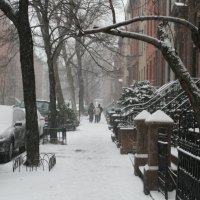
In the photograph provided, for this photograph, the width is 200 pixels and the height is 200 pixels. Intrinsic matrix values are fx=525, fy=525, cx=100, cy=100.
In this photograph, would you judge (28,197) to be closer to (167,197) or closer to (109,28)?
(167,197)

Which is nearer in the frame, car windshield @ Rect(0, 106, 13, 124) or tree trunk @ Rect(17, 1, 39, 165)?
tree trunk @ Rect(17, 1, 39, 165)

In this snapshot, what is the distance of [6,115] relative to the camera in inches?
648

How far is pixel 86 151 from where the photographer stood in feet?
59.6

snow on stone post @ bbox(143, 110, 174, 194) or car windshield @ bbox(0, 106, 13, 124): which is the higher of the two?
car windshield @ bbox(0, 106, 13, 124)

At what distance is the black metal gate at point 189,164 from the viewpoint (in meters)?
6.91

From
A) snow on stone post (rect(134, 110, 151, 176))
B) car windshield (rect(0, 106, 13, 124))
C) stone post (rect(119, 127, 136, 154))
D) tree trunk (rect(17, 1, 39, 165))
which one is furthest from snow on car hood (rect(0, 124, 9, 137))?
snow on stone post (rect(134, 110, 151, 176))

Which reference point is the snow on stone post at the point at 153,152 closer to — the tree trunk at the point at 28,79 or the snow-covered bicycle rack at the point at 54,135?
the tree trunk at the point at 28,79

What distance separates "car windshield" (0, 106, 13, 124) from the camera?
16016mm

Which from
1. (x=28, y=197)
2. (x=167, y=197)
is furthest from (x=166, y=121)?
(x=28, y=197)

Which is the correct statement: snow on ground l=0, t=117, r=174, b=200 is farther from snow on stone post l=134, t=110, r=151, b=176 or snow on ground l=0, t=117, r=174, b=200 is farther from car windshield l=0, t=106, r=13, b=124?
car windshield l=0, t=106, r=13, b=124

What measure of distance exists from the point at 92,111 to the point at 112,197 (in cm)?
3717

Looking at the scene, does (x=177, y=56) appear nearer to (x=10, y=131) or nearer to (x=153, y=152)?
(x=153, y=152)

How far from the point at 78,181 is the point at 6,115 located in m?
5.85

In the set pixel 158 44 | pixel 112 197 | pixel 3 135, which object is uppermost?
pixel 158 44
